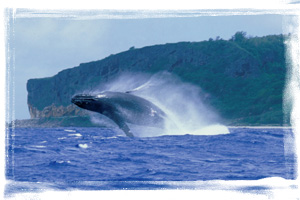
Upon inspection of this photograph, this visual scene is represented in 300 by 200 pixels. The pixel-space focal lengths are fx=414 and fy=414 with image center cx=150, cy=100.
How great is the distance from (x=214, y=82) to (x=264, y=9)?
96716 millimetres

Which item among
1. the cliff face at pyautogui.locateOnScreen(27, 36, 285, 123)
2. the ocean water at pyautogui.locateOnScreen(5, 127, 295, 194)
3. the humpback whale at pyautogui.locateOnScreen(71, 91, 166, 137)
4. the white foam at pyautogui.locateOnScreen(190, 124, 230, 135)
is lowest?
the ocean water at pyautogui.locateOnScreen(5, 127, 295, 194)

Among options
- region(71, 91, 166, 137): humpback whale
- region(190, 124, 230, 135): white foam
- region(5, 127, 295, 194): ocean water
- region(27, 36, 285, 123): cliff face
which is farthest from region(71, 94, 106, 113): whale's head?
region(27, 36, 285, 123): cliff face

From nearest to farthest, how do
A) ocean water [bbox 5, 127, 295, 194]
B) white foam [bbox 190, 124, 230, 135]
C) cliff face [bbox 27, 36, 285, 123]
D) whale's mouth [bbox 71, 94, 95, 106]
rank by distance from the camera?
ocean water [bbox 5, 127, 295, 194], whale's mouth [bbox 71, 94, 95, 106], white foam [bbox 190, 124, 230, 135], cliff face [bbox 27, 36, 285, 123]

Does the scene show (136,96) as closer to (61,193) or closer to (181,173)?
(181,173)

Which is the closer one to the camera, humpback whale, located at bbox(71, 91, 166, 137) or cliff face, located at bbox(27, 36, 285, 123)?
humpback whale, located at bbox(71, 91, 166, 137)

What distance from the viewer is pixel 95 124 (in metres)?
118

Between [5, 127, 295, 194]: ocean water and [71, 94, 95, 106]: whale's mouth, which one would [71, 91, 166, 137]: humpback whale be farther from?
[5, 127, 295, 194]: ocean water

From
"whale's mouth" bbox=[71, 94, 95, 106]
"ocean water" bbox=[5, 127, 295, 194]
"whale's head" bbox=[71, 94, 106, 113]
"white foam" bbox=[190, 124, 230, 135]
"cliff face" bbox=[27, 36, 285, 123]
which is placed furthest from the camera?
"cliff face" bbox=[27, 36, 285, 123]

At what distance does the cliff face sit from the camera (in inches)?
4127

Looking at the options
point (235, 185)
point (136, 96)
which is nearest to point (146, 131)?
point (136, 96)

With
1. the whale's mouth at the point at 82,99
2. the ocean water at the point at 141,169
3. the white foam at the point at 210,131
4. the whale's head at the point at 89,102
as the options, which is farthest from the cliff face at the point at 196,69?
the ocean water at the point at 141,169

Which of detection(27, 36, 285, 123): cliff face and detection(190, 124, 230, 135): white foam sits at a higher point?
detection(27, 36, 285, 123): cliff face

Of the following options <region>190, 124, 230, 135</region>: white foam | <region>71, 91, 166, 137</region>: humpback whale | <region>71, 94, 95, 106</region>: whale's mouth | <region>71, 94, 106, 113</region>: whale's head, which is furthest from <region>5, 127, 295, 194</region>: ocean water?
<region>190, 124, 230, 135</region>: white foam

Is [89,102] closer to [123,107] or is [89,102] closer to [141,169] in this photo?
[123,107]
